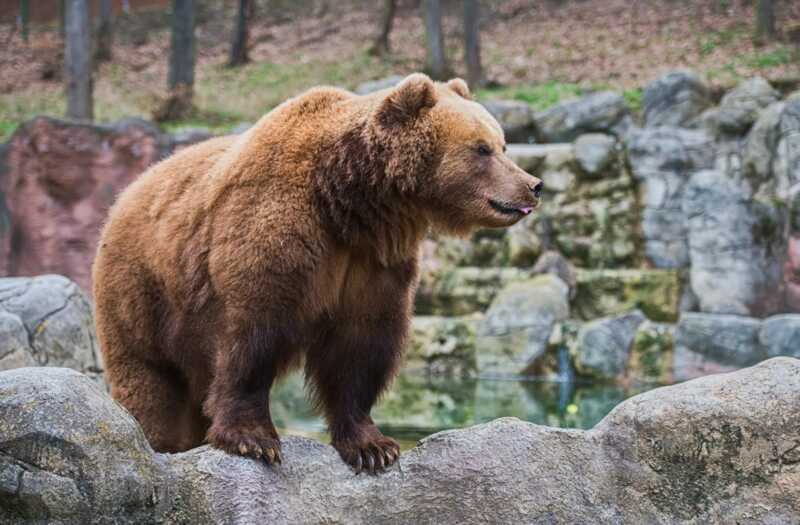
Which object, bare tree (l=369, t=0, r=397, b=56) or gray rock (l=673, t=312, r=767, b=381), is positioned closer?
gray rock (l=673, t=312, r=767, b=381)

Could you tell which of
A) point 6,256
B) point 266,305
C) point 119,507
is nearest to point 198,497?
point 119,507

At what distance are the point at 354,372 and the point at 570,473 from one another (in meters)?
1.01

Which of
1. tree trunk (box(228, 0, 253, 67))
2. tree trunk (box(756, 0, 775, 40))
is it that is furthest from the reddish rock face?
tree trunk (box(228, 0, 253, 67))

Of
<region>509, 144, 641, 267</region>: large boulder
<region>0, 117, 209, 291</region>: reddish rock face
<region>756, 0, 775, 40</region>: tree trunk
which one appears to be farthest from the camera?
<region>756, 0, 775, 40</region>: tree trunk

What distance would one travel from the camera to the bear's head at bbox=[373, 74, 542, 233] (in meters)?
4.16

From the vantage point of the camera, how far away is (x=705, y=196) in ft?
42.7

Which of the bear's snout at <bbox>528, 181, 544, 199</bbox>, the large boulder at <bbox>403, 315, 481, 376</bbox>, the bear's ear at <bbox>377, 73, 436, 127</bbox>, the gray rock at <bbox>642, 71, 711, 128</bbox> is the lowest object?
the large boulder at <bbox>403, 315, 481, 376</bbox>

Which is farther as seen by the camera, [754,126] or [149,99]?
[149,99]

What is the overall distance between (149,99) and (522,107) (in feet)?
33.9

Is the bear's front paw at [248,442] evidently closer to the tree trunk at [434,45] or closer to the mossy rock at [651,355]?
the mossy rock at [651,355]

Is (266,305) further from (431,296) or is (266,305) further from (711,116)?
(711,116)

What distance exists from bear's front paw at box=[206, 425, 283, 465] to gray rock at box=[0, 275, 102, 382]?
98.1 inches

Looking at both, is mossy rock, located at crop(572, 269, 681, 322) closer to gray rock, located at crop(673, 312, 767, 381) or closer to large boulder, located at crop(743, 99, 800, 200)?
gray rock, located at crop(673, 312, 767, 381)

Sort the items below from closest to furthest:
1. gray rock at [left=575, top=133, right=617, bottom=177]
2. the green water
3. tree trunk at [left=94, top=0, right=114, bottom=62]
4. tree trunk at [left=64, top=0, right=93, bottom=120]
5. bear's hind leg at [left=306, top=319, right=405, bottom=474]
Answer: bear's hind leg at [left=306, top=319, right=405, bottom=474]
the green water
gray rock at [left=575, top=133, right=617, bottom=177]
tree trunk at [left=64, top=0, right=93, bottom=120]
tree trunk at [left=94, top=0, right=114, bottom=62]
